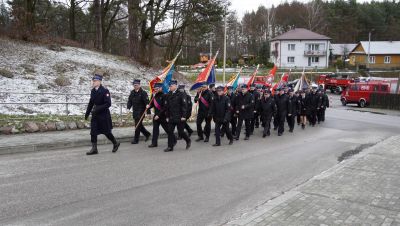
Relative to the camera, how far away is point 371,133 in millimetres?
15930

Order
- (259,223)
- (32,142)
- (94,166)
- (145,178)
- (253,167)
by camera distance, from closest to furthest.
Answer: (259,223) < (145,178) < (94,166) < (253,167) < (32,142)

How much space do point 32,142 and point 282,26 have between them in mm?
95072

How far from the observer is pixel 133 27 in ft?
90.2

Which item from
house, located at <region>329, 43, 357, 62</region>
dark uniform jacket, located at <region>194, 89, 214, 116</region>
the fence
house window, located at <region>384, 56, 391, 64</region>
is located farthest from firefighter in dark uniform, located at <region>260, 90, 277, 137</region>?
house, located at <region>329, 43, 357, 62</region>

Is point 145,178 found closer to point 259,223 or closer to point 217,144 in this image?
point 259,223

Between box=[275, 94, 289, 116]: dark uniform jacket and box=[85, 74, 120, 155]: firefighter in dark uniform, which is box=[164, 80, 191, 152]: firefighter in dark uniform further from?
box=[275, 94, 289, 116]: dark uniform jacket

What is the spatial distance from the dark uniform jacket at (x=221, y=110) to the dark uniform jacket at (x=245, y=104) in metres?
1.21

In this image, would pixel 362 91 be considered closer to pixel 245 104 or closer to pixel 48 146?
pixel 245 104

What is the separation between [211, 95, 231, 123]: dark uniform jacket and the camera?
12211mm

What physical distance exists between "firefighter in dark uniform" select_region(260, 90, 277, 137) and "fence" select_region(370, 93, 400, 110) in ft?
61.3

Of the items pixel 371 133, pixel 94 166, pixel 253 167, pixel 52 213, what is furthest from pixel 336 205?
pixel 371 133

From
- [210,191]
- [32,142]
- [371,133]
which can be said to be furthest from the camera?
[371,133]

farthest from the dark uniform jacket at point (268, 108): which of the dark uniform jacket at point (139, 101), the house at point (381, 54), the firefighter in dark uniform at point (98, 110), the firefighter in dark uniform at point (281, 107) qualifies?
the house at point (381, 54)

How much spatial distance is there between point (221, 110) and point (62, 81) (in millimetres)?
9117
